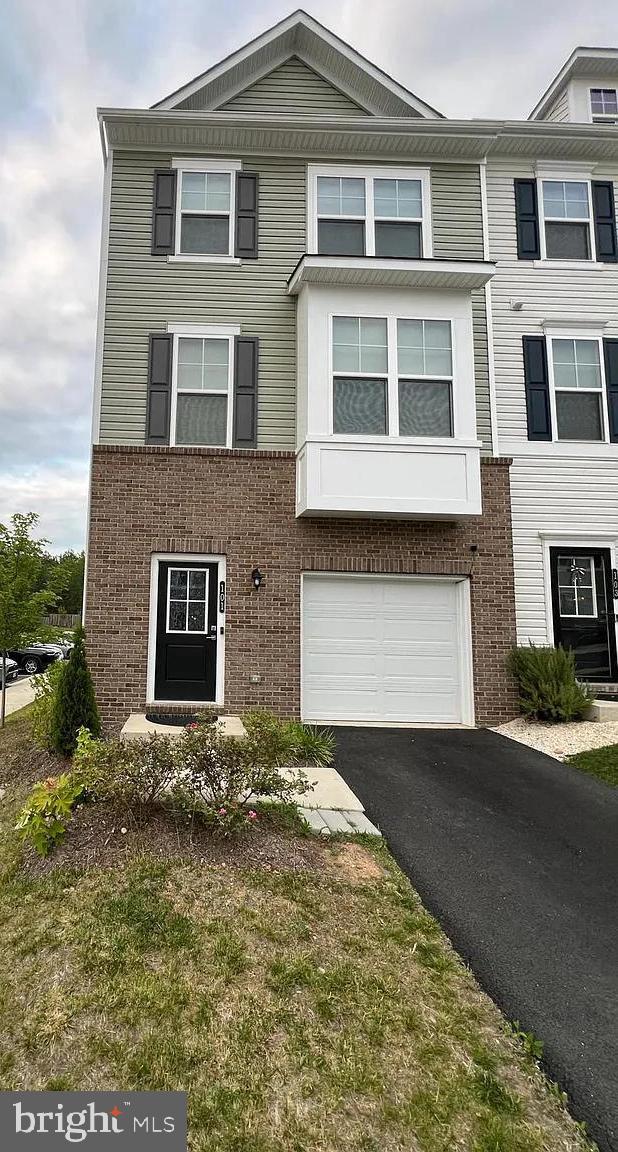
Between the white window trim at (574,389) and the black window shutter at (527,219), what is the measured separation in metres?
1.33

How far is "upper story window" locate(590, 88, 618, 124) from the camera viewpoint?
36.7 feet

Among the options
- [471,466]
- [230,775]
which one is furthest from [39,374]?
[230,775]

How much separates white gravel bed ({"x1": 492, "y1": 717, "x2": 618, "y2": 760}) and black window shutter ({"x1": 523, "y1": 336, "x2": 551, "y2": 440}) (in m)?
4.34

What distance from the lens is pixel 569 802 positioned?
5.36 m

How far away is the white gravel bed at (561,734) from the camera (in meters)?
7.05

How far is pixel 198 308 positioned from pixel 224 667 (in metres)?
5.40

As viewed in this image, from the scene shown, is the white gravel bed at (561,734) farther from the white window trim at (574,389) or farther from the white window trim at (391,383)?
the white window trim at (574,389)

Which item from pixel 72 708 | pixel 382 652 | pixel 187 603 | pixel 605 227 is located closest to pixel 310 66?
pixel 605 227

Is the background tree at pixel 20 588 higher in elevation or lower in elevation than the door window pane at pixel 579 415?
lower

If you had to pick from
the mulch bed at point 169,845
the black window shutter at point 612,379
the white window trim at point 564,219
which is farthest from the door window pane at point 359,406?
the mulch bed at point 169,845

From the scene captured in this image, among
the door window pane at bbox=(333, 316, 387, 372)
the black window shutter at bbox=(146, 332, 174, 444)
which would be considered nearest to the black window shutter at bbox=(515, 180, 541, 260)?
the door window pane at bbox=(333, 316, 387, 372)

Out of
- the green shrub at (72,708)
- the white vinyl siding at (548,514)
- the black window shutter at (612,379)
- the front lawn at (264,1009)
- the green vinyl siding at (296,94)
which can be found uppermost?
the green vinyl siding at (296,94)

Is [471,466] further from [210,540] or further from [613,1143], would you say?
[613,1143]

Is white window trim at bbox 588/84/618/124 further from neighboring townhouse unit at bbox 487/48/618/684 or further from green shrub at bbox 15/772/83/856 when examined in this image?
green shrub at bbox 15/772/83/856
